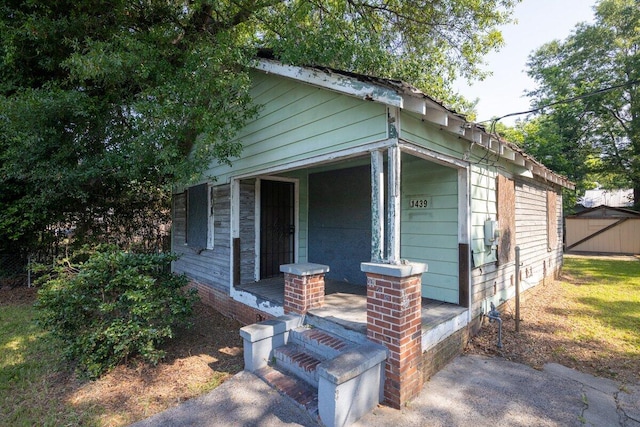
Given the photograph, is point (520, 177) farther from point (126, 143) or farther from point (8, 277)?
point (8, 277)

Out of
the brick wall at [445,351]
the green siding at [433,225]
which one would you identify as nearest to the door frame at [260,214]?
the green siding at [433,225]

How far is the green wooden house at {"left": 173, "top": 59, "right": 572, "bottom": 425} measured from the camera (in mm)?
3123

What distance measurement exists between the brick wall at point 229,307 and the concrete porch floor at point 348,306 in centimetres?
29

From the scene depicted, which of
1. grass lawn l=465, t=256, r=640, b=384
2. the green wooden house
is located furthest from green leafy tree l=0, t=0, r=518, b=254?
grass lawn l=465, t=256, r=640, b=384

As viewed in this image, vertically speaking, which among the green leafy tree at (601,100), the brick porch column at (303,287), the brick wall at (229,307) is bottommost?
the brick wall at (229,307)

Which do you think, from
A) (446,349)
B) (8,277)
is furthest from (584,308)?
(8,277)

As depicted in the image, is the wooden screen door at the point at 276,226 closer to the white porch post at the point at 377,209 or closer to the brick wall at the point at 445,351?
the white porch post at the point at 377,209

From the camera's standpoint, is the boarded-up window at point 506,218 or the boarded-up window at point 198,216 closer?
the boarded-up window at point 506,218

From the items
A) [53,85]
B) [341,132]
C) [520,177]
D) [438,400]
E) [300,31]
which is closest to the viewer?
[438,400]

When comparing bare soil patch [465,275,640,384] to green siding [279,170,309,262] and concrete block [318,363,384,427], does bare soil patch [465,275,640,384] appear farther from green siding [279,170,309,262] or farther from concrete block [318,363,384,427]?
green siding [279,170,309,262]

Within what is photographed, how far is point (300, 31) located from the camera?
5.11m

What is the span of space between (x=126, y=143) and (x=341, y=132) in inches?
172

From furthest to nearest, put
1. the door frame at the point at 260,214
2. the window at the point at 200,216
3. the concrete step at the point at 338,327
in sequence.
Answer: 1. the window at the point at 200,216
2. the door frame at the point at 260,214
3. the concrete step at the point at 338,327

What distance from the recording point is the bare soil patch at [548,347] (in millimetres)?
3615
